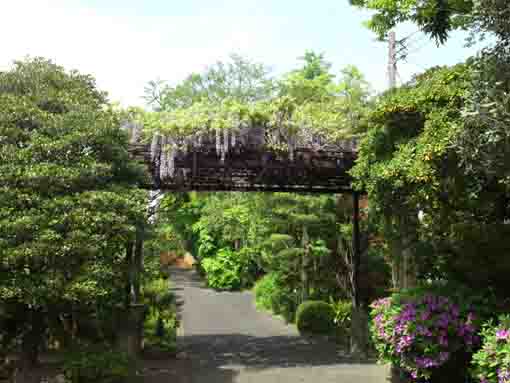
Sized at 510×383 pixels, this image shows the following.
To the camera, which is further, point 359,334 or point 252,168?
point 359,334

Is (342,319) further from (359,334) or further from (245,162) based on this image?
(245,162)

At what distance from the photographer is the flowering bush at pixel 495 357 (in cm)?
583

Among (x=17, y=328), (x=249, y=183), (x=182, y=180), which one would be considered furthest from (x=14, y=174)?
(x=249, y=183)

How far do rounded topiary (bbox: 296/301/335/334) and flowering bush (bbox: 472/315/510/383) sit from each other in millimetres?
7644

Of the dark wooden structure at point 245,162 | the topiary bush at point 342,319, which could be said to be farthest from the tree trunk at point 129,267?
the topiary bush at point 342,319

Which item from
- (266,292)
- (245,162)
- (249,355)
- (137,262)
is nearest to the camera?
(245,162)

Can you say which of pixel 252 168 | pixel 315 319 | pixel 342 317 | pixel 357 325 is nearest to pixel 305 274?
pixel 315 319

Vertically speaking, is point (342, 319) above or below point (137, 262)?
below

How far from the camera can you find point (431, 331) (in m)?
7.18

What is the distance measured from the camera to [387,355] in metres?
8.02

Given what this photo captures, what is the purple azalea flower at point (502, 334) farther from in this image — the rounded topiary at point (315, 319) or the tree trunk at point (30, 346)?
the rounded topiary at point (315, 319)

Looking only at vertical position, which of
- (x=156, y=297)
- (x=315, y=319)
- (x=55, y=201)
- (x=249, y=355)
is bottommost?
(x=249, y=355)

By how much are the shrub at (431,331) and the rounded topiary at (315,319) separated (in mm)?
6072

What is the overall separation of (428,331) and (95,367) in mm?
4670
